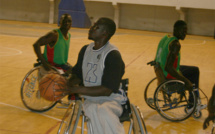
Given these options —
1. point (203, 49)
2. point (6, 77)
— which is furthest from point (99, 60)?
point (203, 49)

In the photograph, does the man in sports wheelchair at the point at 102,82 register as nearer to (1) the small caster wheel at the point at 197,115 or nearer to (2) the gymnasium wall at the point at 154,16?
(1) the small caster wheel at the point at 197,115

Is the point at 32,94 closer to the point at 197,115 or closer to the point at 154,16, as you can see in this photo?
the point at 197,115

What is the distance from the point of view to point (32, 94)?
4824 millimetres

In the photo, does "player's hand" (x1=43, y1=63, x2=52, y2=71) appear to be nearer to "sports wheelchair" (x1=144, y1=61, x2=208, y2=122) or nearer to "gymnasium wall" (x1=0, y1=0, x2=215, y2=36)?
"sports wheelchair" (x1=144, y1=61, x2=208, y2=122)

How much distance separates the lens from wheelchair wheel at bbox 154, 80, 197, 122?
4672 mm

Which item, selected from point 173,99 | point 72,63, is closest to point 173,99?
point 173,99

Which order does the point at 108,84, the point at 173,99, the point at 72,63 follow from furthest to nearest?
the point at 72,63 → the point at 173,99 → the point at 108,84

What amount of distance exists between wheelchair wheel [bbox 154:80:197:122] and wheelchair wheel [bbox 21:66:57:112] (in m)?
1.35

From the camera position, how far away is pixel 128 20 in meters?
20.8

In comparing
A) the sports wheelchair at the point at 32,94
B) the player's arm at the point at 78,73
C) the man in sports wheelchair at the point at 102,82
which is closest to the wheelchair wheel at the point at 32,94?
the sports wheelchair at the point at 32,94

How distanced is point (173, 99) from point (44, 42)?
69.9 inches

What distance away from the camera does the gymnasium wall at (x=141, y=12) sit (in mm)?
18750

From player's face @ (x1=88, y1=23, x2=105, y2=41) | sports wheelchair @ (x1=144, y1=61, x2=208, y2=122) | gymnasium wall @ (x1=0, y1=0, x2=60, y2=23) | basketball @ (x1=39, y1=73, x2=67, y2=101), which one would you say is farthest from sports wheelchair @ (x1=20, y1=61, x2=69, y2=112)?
gymnasium wall @ (x1=0, y1=0, x2=60, y2=23)

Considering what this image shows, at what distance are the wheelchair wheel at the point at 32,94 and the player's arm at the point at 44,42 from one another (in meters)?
0.28
